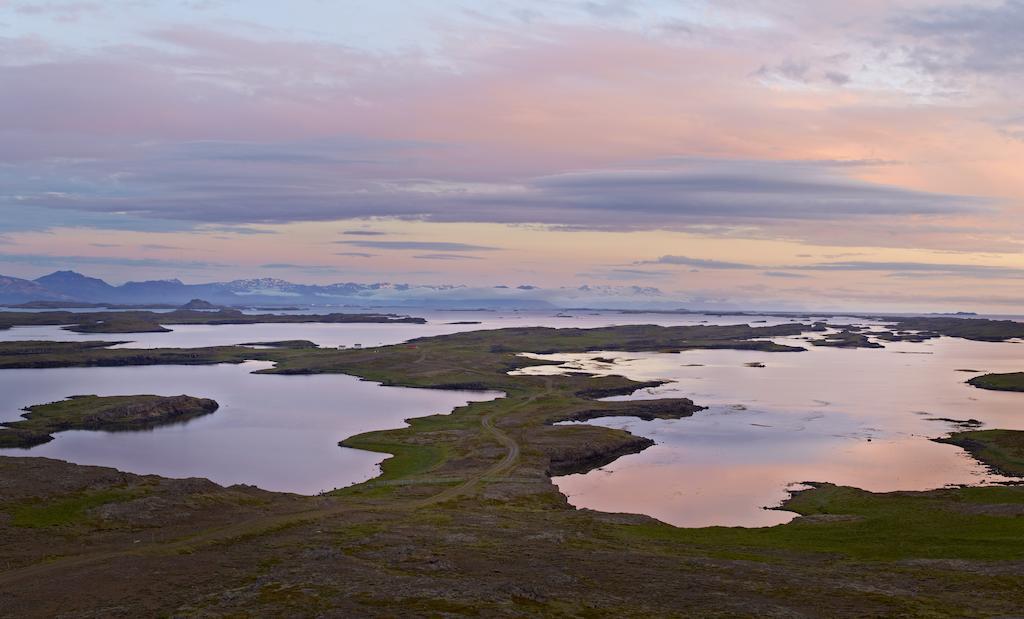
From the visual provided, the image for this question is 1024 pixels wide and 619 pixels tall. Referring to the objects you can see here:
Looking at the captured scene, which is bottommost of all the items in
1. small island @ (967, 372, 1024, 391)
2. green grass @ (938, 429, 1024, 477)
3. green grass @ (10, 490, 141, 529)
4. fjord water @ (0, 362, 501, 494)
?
fjord water @ (0, 362, 501, 494)

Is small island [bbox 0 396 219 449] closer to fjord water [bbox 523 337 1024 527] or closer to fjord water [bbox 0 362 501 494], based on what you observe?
fjord water [bbox 0 362 501 494]

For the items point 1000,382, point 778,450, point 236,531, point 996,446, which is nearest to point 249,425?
point 236,531

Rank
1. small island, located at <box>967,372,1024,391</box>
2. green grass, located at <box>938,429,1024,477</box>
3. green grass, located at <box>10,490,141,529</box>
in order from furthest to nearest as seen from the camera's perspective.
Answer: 1. small island, located at <box>967,372,1024,391</box>
2. green grass, located at <box>938,429,1024,477</box>
3. green grass, located at <box>10,490,141,529</box>

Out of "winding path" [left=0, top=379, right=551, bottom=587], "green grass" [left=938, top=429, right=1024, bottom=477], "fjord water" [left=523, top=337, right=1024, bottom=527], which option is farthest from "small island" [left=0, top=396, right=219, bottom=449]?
"green grass" [left=938, top=429, right=1024, bottom=477]

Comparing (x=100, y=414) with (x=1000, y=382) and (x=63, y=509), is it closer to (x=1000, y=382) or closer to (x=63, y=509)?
(x=63, y=509)

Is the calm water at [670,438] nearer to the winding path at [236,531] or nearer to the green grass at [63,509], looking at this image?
the winding path at [236,531]

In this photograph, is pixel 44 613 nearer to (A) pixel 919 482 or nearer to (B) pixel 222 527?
(B) pixel 222 527

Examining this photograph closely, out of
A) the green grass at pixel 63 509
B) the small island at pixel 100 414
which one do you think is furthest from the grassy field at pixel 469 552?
the small island at pixel 100 414
